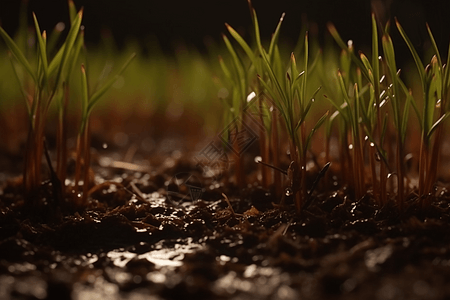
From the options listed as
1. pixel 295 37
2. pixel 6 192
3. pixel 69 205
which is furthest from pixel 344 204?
pixel 295 37

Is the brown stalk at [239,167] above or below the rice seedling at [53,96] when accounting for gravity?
below

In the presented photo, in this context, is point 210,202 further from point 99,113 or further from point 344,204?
point 99,113

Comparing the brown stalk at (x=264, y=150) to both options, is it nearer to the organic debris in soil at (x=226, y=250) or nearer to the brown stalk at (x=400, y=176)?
the organic debris in soil at (x=226, y=250)

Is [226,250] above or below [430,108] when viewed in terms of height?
below

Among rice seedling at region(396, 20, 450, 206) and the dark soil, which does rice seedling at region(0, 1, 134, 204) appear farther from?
rice seedling at region(396, 20, 450, 206)

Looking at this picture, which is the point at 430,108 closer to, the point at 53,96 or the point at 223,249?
the point at 223,249

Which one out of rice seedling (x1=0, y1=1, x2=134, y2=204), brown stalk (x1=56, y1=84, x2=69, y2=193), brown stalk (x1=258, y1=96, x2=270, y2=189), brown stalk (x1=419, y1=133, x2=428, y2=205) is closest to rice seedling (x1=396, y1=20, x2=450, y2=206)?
brown stalk (x1=419, y1=133, x2=428, y2=205)

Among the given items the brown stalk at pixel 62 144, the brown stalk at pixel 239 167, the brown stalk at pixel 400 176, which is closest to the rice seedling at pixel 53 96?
the brown stalk at pixel 62 144

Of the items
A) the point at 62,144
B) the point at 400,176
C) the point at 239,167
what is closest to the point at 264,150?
the point at 239,167
